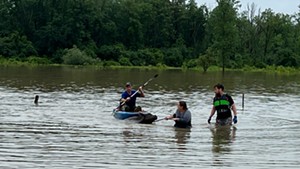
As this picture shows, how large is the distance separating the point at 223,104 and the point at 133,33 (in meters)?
85.6

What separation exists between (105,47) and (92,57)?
244 inches

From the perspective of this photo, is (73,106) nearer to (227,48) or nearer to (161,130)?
(161,130)

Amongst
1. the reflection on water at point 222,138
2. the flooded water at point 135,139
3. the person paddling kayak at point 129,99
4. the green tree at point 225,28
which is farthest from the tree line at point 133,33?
the reflection on water at point 222,138

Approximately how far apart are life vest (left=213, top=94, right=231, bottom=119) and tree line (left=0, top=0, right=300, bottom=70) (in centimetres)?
6510

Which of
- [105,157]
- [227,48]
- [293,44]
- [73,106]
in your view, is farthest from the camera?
[293,44]

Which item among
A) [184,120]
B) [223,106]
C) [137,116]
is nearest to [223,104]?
[223,106]

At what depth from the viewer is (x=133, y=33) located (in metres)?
103

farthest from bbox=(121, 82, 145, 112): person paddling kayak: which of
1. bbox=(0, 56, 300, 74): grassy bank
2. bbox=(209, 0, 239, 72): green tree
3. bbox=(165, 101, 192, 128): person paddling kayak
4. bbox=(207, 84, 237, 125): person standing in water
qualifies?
bbox=(0, 56, 300, 74): grassy bank

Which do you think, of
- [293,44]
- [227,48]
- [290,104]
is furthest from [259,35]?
[290,104]

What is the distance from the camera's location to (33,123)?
18328 mm

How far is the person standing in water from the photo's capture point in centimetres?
1758

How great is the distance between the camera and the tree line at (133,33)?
303 ft

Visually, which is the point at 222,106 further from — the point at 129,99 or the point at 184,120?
the point at 129,99

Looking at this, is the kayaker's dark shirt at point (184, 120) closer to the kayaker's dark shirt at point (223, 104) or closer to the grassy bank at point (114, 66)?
the kayaker's dark shirt at point (223, 104)
